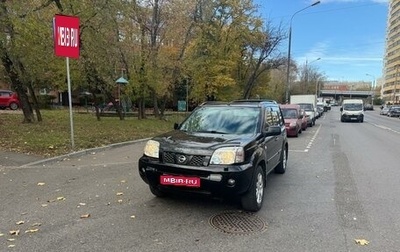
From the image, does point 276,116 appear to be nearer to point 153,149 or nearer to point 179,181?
point 153,149

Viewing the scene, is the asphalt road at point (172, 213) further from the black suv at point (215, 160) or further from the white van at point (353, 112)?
the white van at point (353, 112)

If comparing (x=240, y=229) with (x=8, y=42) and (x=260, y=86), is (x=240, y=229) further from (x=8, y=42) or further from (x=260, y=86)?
(x=260, y=86)

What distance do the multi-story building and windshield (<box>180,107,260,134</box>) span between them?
372ft

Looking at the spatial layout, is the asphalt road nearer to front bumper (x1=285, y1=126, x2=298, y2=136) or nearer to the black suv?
the black suv

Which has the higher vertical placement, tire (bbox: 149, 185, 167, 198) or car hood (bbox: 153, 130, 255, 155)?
car hood (bbox: 153, 130, 255, 155)

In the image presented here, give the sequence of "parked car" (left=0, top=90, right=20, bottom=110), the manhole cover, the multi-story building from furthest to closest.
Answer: the multi-story building → "parked car" (left=0, top=90, right=20, bottom=110) → the manhole cover

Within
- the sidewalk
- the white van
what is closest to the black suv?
the sidewalk

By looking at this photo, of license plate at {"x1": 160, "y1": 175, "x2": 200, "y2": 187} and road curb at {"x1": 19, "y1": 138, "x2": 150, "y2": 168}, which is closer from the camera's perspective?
license plate at {"x1": 160, "y1": 175, "x2": 200, "y2": 187}

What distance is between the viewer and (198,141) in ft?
16.5

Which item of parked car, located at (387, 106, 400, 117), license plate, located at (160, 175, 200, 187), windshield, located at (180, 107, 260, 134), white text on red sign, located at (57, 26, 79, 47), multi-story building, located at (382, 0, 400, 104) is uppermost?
multi-story building, located at (382, 0, 400, 104)

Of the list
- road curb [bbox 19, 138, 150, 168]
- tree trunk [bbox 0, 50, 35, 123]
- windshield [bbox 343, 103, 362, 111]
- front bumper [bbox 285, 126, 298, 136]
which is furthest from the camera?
windshield [bbox 343, 103, 362, 111]

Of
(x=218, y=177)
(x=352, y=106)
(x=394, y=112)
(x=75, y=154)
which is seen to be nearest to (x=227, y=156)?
(x=218, y=177)

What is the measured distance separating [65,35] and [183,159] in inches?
251

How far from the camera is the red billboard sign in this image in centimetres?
905
